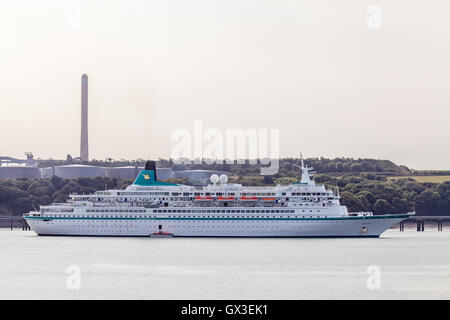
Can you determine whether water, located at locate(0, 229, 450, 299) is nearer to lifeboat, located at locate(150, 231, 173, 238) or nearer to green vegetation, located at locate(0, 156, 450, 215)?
lifeboat, located at locate(150, 231, 173, 238)

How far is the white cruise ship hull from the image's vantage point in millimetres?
98875

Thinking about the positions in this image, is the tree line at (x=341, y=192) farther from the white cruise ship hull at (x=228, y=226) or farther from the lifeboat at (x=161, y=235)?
the lifeboat at (x=161, y=235)

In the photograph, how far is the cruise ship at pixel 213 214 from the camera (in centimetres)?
9906

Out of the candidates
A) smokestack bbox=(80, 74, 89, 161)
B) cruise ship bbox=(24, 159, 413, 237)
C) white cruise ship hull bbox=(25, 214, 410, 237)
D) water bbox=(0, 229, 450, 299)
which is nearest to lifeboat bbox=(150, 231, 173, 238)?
cruise ship bbox=(24, 159, 413, 237)

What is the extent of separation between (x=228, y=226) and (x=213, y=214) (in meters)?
2.21

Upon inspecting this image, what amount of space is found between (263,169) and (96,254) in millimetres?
118846

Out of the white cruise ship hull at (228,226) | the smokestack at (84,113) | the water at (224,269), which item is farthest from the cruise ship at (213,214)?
the smokestack at (84,113)

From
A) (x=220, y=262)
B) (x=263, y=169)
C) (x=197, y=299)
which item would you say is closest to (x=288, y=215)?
→ (x=220, y=262)

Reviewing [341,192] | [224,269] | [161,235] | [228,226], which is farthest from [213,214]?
[341,192]

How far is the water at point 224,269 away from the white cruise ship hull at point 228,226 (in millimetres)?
2751

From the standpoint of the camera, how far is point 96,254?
80062mm

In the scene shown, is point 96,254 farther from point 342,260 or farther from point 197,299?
point 197,299

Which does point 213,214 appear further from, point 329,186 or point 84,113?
point 84,113
